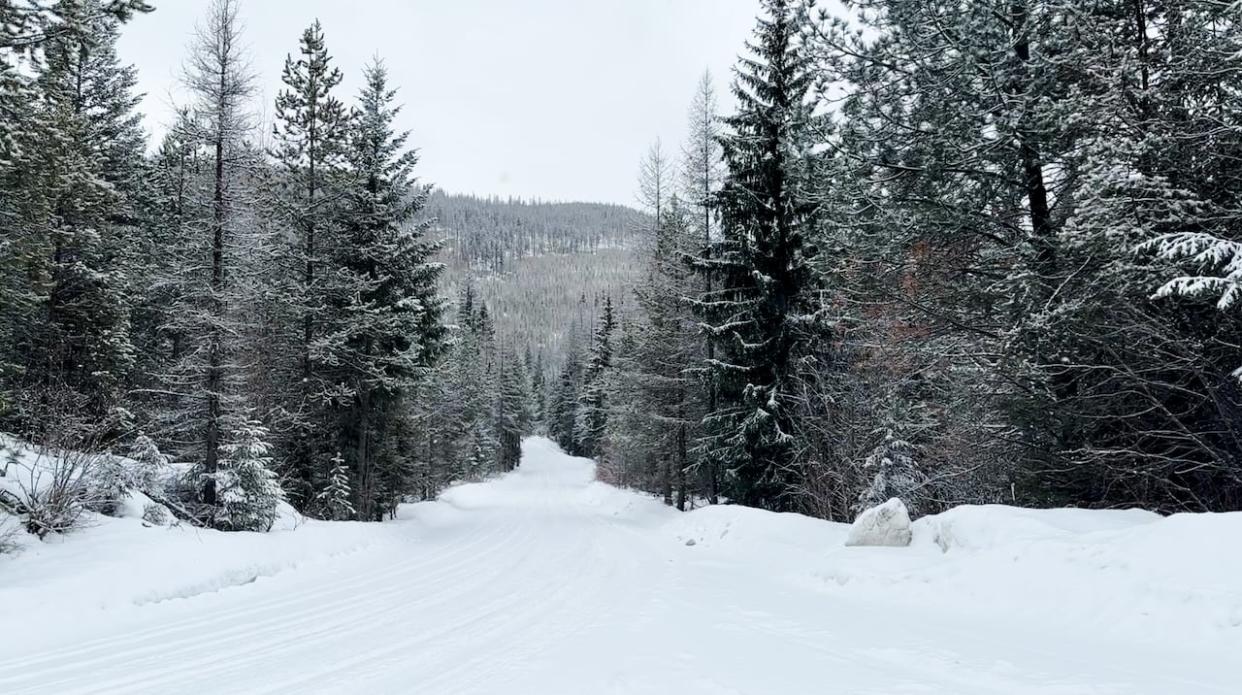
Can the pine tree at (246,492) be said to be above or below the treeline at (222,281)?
below

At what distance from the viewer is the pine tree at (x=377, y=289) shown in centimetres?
1775

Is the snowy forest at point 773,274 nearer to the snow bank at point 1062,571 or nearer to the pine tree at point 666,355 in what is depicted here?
the pine tree at point 666,355

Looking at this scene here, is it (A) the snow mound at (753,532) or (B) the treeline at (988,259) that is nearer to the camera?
(B) the treeline at (988,259)

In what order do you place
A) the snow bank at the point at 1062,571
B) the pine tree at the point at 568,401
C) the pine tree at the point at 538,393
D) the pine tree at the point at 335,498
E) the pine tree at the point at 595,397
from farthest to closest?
the pine tree at the point at 538,393, the pine tree at the point at 568,401, the pine tree at the point at 595,397, the pine tree at the point at 335,498, the snow bank at the point at 1062,571

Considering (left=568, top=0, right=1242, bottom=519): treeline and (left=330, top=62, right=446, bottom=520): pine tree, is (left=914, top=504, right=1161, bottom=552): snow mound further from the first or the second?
(left=330, top=62, right=446, bottom=520): pine tree

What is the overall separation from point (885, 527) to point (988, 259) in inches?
183

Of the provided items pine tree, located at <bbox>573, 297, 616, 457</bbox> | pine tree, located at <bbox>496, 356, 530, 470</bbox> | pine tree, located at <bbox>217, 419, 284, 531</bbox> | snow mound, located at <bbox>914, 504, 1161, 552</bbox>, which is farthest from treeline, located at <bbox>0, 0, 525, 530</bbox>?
pine tree, located at <bbox>496, 356, 530, 470</bbox>

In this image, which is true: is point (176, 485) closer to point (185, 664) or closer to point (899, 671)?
point (185, 664)

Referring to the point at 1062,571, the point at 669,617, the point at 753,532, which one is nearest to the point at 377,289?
the point at 753,532

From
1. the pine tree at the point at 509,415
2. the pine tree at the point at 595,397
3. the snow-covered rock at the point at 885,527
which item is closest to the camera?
the snow-covered rock at the point at 885,527

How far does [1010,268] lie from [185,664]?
Answer: 1120cm

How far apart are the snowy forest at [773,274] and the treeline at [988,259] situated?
63mm

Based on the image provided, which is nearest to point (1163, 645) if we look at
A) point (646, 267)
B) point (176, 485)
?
point (176, 485)

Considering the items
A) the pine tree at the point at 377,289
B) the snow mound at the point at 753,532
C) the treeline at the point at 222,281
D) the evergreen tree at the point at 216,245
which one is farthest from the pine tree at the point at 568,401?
the evergreen tree at the point at 216,245
